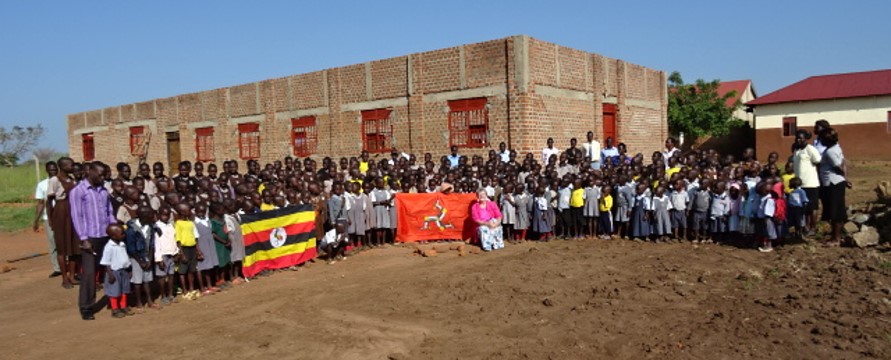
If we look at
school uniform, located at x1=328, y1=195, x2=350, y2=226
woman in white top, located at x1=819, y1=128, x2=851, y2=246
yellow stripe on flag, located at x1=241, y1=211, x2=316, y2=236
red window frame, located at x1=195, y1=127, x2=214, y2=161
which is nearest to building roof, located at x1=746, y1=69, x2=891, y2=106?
woman in white top, located at x1=819, y1=128, x2=851, y2=246

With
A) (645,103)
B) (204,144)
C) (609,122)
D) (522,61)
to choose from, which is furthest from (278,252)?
(204,144)

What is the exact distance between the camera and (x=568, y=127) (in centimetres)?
1431

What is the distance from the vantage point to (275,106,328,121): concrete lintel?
17127 millimetres

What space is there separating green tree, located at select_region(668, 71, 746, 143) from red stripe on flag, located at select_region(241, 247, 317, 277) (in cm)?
2519

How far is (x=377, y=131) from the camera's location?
620 inches

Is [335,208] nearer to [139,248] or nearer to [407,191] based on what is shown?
[407,191]

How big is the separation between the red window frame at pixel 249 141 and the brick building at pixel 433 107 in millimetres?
35

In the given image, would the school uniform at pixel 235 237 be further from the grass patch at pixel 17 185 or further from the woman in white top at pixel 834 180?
the grass patch at pixel 17 185

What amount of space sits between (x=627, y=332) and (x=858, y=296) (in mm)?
2576

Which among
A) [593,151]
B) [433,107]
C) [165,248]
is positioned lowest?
[165,248]

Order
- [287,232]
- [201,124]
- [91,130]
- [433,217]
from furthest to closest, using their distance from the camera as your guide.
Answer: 1. [91,130]
2. [201,124]
3. [433,217]
4. [287,232]

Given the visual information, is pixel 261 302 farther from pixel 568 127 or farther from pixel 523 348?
pixel 568 127

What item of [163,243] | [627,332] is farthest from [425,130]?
[627,332]

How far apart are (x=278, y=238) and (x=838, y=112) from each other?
2555 centimetres
